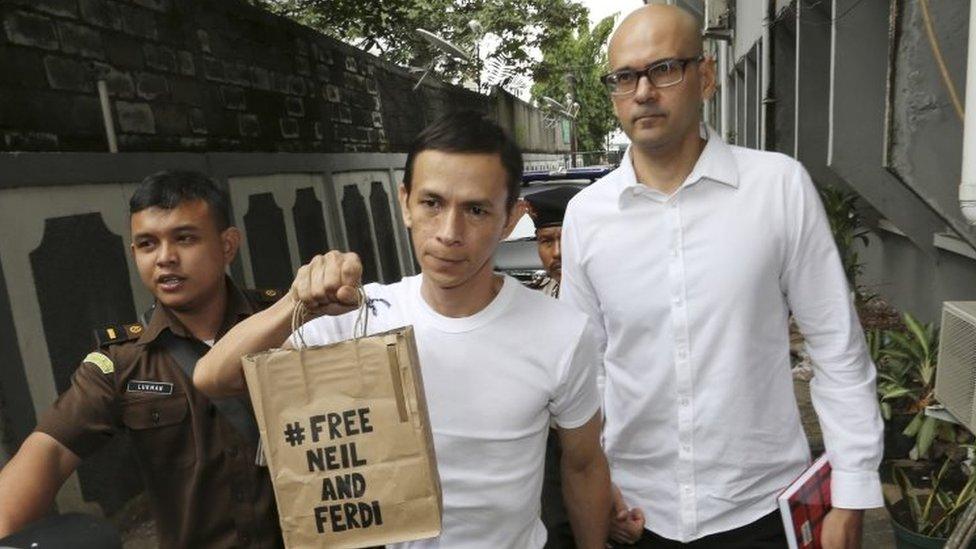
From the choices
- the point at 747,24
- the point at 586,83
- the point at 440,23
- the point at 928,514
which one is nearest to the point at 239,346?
the point at 928,514

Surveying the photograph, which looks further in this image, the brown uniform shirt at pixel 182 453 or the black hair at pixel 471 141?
the brown uniform shirt at pixel 182 453

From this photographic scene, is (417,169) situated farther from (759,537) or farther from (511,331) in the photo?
(759,537)

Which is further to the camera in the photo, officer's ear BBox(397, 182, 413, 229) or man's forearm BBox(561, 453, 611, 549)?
man's forearm BBox(561, 453, 611, 549)

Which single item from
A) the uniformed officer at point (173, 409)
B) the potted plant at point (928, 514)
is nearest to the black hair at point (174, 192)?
the uniformed officer at point (173, 409)

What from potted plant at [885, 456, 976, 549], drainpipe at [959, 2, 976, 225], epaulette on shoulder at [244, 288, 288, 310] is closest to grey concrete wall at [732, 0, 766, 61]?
drainpipe at [959, 2, 976, 225]

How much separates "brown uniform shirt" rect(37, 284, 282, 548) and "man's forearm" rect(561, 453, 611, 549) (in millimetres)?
755

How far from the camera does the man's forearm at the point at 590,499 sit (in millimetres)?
1715

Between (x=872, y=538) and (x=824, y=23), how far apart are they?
16.0ft

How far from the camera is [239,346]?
1.42 m

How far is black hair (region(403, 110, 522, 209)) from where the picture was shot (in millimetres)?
1540

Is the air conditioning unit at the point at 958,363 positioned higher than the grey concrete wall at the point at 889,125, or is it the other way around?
the grey concrete wall at the point at 889,125

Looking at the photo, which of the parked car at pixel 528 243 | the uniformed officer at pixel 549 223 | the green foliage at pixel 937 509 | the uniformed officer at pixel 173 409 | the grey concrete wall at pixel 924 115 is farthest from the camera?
the parked car at pixel 528 243

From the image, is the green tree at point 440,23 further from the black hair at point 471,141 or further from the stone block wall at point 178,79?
the black hair at point 471,141

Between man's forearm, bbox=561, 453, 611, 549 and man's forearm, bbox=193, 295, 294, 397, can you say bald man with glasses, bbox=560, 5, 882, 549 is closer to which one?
man's forearm, bbox=561, 453, 611, 549
